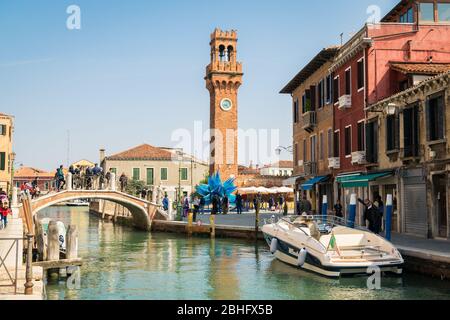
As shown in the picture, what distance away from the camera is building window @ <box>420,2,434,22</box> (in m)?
23.5

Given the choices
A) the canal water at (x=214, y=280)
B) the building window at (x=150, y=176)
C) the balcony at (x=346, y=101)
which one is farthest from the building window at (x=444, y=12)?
the building window at (x=150, y=176)

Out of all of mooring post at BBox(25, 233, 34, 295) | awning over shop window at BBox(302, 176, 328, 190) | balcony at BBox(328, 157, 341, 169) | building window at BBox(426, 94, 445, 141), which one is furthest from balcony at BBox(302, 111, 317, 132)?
mooring post at BBox(25, 233, 34, 295)

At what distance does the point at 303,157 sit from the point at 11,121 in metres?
31.0

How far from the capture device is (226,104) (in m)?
56.6

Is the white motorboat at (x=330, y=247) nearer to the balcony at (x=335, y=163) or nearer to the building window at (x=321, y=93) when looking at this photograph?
the balcony at (x=335, y=163)

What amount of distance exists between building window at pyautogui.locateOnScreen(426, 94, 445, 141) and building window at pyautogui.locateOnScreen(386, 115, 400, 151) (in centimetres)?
208

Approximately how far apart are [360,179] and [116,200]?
57.0ft

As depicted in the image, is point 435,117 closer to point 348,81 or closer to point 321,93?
point 348,81

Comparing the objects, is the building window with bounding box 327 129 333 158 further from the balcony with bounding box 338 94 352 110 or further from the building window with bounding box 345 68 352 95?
the building window with bounding box 345 68 352 95

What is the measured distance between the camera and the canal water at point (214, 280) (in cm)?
1398

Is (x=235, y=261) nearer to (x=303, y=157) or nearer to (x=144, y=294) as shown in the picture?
(x=144, y=294)

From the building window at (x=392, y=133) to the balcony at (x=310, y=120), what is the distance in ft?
29.1

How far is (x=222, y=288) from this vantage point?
14977mm
